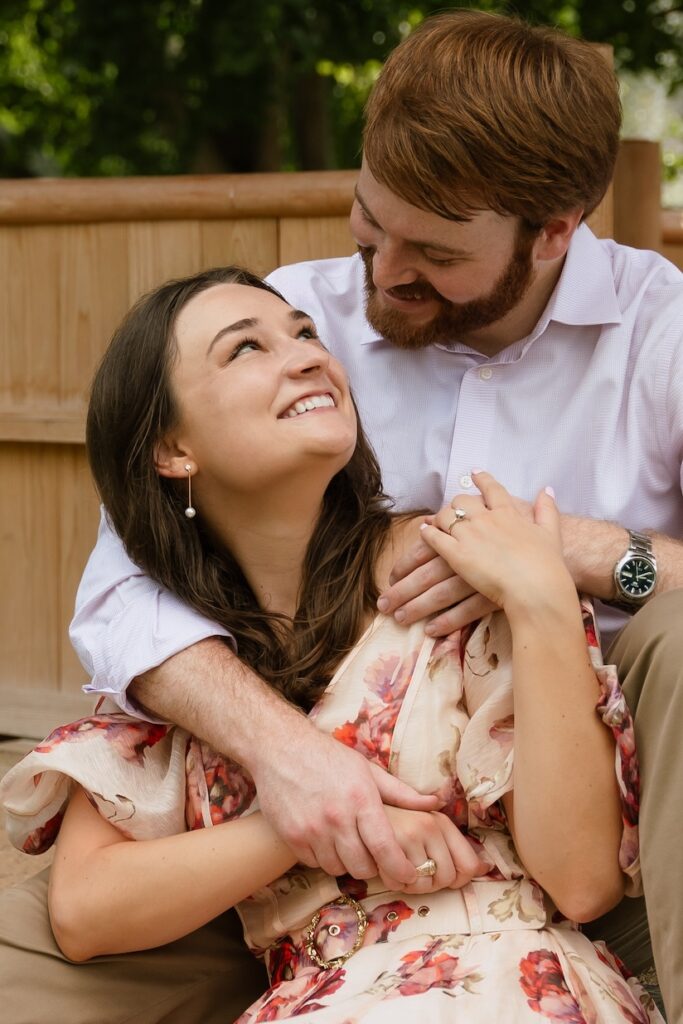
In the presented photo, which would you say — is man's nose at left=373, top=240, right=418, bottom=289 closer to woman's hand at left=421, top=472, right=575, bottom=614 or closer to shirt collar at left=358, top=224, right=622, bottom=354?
shirt collar at left=358, top=224, right=622, bottom=354

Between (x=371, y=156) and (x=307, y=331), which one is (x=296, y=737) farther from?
(x=371, y=156)

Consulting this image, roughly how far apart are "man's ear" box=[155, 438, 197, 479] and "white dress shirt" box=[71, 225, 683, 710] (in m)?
0.20

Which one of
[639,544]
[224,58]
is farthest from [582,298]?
[224,58]

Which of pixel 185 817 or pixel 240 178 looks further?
pixel 240 178

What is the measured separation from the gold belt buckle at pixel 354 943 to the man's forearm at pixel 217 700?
0.25m

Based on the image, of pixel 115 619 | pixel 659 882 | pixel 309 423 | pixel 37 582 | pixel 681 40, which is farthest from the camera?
pixel 681 40

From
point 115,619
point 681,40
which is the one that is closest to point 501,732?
point 115,619

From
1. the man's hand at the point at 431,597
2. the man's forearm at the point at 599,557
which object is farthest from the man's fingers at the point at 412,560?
the man's forearm at the point at 599,557

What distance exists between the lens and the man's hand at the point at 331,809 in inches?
71.9

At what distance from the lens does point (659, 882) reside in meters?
1.70

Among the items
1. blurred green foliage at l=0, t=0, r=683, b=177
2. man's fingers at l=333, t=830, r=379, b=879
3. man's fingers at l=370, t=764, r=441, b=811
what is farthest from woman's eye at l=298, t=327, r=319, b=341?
blurred green foliage at l=0, t=0, r=683, b=177

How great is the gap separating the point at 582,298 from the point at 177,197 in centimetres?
158

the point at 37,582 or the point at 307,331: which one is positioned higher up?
the point at 307,331

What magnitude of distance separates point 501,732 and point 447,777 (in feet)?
0.39
